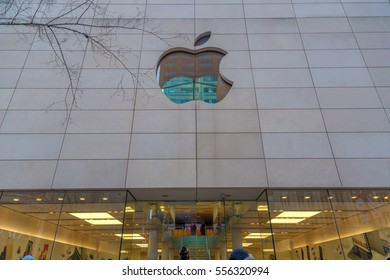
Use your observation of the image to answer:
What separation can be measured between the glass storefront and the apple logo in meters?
4.05

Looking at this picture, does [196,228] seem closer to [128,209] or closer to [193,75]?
[128,209]

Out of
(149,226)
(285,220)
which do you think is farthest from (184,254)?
(285,220)

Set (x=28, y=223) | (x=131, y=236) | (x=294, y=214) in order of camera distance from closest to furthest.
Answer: (x=28, y=223), (x=294, y=214), (x=131, y=236)

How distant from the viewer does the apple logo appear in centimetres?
960

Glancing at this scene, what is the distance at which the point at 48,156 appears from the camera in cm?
823

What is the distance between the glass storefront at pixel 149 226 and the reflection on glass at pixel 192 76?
403 centimetres

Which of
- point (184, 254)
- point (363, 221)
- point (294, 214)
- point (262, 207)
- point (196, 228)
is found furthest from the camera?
point (196, 228)

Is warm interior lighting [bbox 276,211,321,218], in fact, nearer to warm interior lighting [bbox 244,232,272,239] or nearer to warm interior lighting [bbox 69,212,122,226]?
warm interior lighting [bbox 244,232,272,239]

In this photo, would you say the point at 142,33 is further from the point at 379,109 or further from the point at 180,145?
the point at 379,109

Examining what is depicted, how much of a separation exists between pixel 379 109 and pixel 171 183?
7.73 m

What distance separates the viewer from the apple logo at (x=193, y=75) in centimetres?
960

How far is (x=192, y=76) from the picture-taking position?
10.1 metres

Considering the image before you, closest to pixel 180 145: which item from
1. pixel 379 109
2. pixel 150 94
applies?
pixel 150 94

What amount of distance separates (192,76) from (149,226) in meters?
5.85
